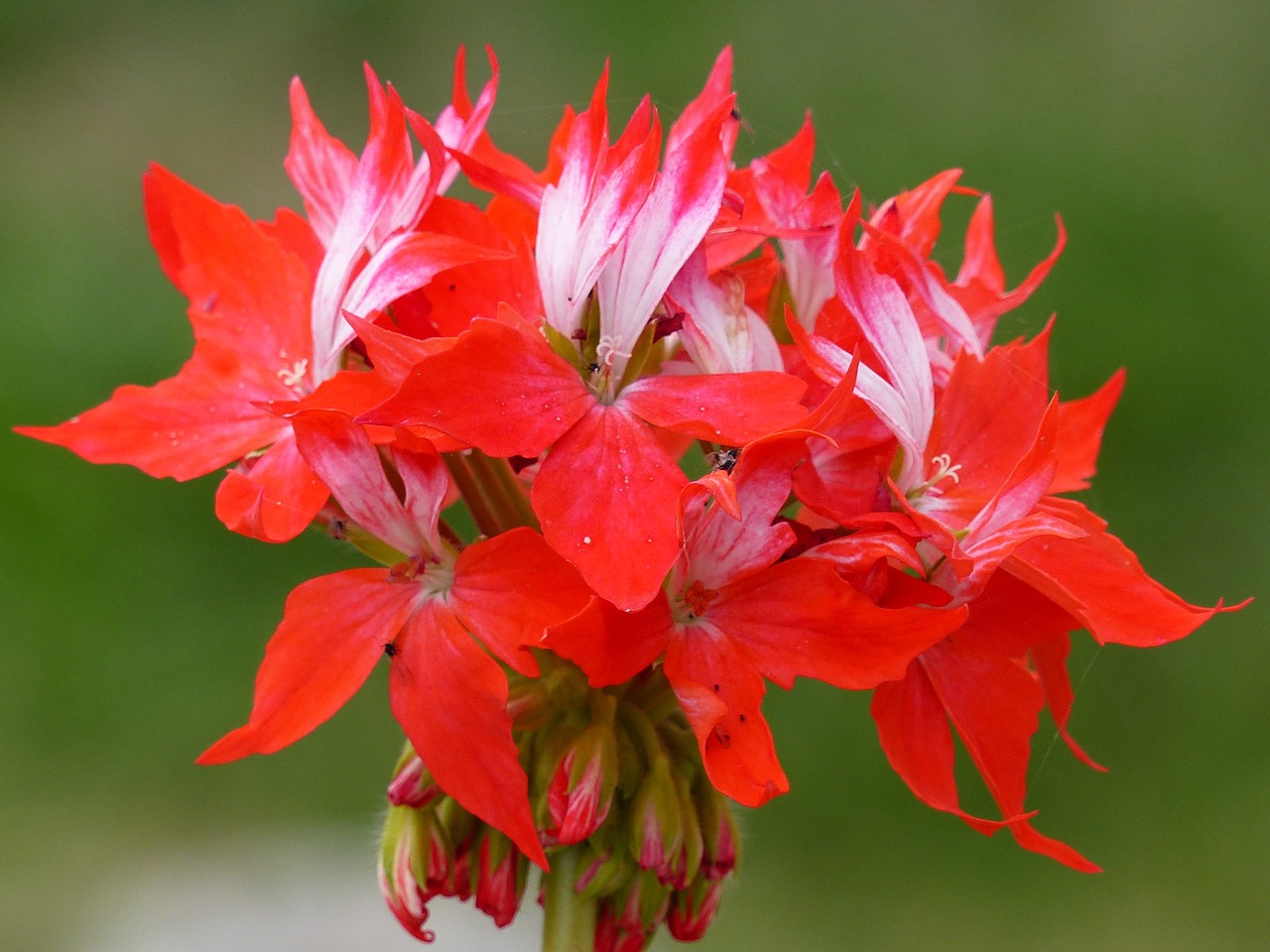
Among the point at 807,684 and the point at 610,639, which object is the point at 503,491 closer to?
the point at 610,639

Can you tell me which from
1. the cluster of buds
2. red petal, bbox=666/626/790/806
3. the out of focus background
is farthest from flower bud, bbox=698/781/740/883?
the out of focus background

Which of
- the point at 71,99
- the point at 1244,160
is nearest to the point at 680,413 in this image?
the point at 1244,160

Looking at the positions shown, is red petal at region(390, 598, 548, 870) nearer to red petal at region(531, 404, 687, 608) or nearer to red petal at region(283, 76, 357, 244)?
red petal at region(531, 404, 687, 608)

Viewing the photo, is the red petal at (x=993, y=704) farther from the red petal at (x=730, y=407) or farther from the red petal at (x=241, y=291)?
the red petal at (x=241, y=291)

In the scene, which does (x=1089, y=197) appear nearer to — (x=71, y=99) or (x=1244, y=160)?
(x=1244, y=160)

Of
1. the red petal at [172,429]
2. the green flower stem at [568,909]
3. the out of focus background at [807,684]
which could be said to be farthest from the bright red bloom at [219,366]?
the out of focus background at [807,684]

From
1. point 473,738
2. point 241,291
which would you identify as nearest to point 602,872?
point 473,738
